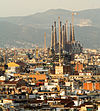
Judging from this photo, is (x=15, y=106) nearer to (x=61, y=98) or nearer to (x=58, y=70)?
(x=61, y=98)

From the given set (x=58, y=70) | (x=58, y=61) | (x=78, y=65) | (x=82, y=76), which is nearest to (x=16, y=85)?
(x=82, y=76)

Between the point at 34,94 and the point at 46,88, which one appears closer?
the point at 34,94

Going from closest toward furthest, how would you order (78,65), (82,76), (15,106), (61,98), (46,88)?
(15,106) < (61,98) < (46,88) < (82,76) < (78,65)

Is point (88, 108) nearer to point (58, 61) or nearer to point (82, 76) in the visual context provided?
point (82, 76)

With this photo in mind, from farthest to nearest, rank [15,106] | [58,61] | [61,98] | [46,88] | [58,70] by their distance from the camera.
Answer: [58,61] → [58,70] → [46,88] → [61,98] → [15,106]

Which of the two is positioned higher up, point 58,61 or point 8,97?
point 8,97

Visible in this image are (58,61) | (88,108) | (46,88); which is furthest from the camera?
(58,61)

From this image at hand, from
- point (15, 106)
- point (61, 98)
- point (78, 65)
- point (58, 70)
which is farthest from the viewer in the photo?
point (78, 65)

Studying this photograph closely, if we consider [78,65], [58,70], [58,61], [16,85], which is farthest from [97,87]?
[58,61]

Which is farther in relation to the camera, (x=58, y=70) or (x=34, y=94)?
(x=58, y=70)
